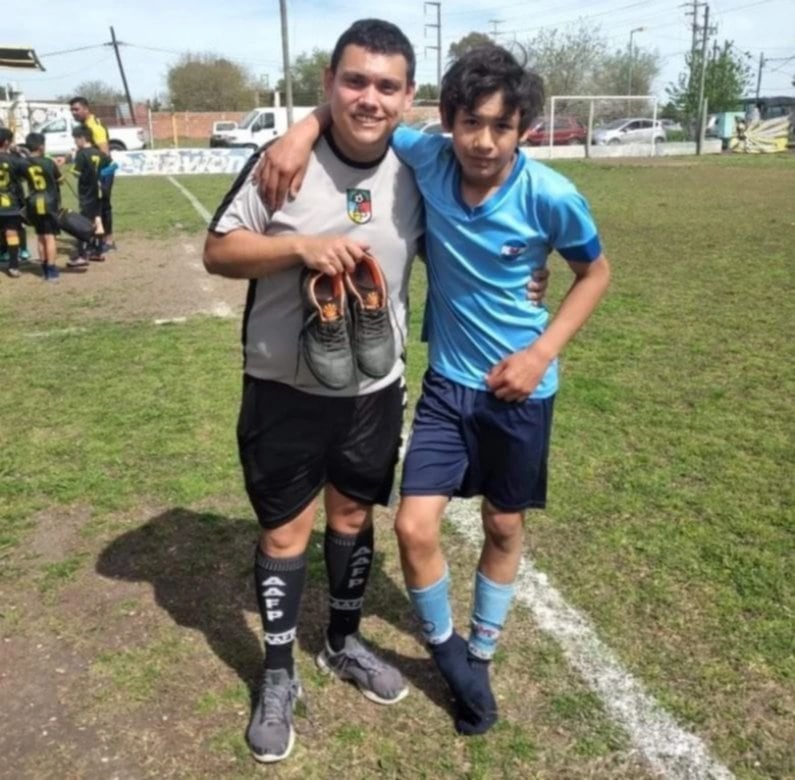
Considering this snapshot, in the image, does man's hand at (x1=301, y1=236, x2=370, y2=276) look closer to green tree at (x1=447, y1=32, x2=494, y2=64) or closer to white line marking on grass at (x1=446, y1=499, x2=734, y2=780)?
green tree at (x1=447, y1=32, x2=494, y2=64)

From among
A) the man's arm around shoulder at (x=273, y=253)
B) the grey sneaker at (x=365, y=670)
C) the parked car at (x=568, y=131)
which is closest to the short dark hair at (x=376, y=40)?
the man's arm around shoulder at (x=273, y=253)

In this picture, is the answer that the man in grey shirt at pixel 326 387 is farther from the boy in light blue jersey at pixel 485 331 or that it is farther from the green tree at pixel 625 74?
the green tree at pixel 625 74

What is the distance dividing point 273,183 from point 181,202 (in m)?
16.2

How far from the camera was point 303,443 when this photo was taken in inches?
93.0

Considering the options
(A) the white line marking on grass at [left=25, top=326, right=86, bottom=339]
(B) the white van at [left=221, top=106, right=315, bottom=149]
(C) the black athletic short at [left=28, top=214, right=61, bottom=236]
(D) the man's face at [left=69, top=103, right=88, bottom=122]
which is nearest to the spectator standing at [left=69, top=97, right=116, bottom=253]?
(D) the man's face at [left=69, top=103, right=88, bottom=122]

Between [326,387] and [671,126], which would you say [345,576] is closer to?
[326,387]

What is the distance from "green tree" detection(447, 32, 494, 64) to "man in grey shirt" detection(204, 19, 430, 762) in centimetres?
18

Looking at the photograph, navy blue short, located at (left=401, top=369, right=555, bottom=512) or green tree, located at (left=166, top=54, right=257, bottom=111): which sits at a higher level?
green tree, located at (left=166, top=54, right=257, bottom=111)

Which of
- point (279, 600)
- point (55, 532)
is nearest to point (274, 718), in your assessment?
point (279, 600)

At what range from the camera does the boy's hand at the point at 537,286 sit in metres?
2.35

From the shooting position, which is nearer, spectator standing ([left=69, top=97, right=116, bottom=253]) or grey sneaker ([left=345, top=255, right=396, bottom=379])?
grey sneaker ([left=345, top=255, right=396, bottom=379])

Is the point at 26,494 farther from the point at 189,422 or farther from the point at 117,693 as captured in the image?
the point at 117,693

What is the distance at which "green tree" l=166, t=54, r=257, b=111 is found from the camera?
65750 millimetres

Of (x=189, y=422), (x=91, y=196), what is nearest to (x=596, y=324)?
(x=189, y=422)
